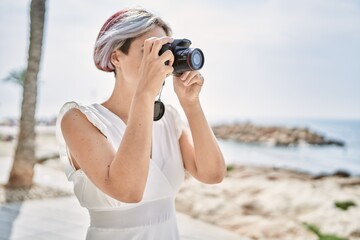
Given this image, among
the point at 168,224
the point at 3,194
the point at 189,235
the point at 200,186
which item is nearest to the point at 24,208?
the point at 3,194

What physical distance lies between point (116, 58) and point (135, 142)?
0.29 meters

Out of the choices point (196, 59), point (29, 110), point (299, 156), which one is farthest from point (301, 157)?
point (196, 59)

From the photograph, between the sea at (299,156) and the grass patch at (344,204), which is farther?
the sea at (299,156)

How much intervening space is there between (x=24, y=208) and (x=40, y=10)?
2305 millimetres

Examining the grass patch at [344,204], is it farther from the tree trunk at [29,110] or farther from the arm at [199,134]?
the arm at [199,134]

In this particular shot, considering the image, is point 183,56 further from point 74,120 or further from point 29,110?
point 29,110

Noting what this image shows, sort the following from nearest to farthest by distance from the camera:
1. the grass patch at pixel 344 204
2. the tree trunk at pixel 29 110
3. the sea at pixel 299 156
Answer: the grass patch at pixel 344 204 < the tree trunk at pixel 29 110 < the sea at pixel 299 156

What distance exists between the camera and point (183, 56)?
1.21 metres

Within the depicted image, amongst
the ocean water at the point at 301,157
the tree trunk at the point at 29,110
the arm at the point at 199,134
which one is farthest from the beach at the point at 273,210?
the ocean water at the point at 301,157

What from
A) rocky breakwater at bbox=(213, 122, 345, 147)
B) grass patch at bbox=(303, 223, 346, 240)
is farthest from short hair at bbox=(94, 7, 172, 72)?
rocky breakwater at bbox=(213, 122, 345, 147)

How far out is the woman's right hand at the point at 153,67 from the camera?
44.8 inches

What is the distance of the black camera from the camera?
1.21 m

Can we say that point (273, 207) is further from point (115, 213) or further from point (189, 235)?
point (115, 213)

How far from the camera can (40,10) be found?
5566 millimetres
